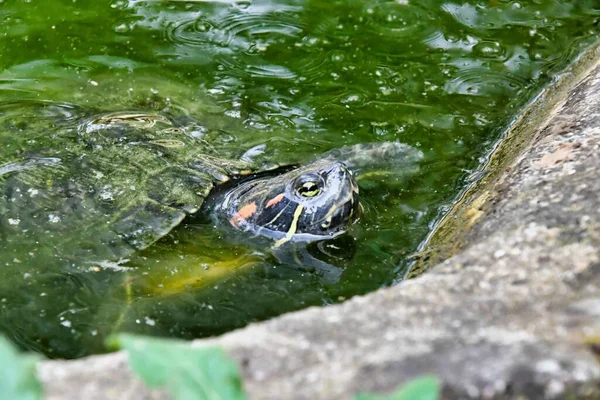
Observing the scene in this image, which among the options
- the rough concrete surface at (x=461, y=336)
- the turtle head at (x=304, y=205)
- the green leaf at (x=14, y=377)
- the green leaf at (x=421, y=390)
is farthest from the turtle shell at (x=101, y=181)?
the green leaf at (x=421, y=390)

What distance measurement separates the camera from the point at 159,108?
3.85 m

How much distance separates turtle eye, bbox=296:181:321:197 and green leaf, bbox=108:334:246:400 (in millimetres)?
2019

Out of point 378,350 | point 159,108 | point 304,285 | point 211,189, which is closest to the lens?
point 378,350

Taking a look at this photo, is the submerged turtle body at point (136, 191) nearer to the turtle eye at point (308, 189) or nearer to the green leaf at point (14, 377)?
the turtle eye at point (308, 189)

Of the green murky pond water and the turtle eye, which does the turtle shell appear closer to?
the green murky pond water

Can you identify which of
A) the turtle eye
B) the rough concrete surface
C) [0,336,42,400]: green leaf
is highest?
[0,336,42,400]: green leaf

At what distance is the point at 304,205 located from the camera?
3221 mm

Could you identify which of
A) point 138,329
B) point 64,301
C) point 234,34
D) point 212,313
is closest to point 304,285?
point 212,313

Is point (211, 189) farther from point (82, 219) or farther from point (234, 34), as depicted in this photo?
point (234, 34)

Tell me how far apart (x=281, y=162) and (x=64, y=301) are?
4.38 ft

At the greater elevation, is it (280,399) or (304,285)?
(280,399)

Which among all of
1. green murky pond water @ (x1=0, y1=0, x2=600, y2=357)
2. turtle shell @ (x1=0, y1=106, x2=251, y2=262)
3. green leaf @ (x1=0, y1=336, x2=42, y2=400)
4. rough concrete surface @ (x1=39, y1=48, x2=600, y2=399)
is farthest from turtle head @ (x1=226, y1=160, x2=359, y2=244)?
green leaf @ (x1=0, y1=336, x2=42, y2=400)

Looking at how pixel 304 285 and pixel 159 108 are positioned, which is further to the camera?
pixel 159 108

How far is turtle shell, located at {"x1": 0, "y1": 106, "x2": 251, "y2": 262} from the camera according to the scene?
2.97m
